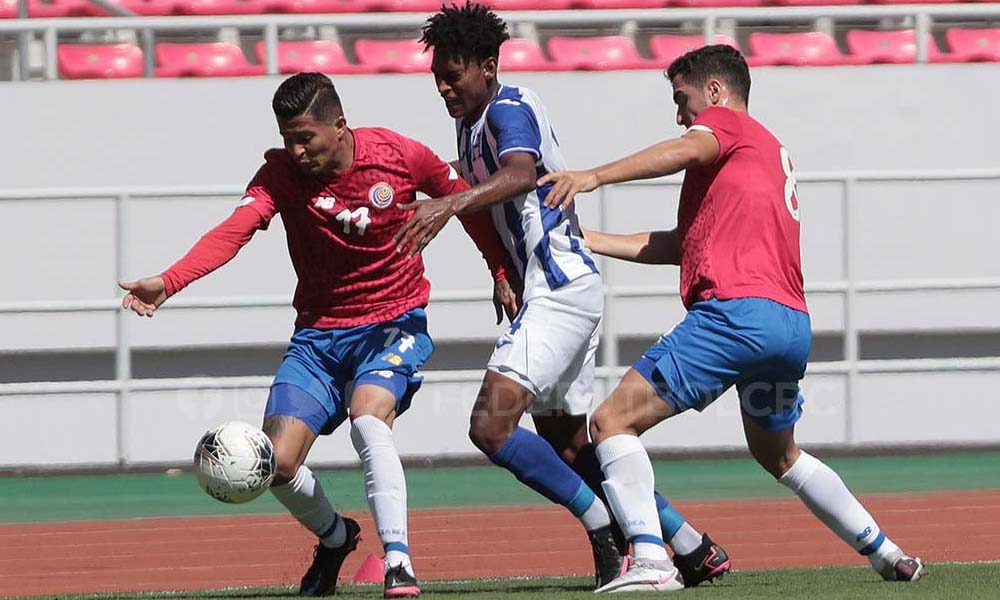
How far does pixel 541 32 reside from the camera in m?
13.1

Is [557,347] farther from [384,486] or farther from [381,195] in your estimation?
[381,195]

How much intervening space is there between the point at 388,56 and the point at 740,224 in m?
7.68

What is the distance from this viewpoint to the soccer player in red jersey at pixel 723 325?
5613 mm

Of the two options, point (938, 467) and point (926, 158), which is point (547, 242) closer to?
point (938, 467)

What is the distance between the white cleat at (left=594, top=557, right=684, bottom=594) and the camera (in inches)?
219

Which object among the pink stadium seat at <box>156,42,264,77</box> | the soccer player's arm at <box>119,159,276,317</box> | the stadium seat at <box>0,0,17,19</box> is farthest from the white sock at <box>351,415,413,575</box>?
the stadium seat at <box>0,0,17,19</box>

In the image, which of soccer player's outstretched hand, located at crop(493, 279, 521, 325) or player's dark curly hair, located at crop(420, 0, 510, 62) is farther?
soccer player's outstretched hand, located at crop(493, 279, 521, 325)

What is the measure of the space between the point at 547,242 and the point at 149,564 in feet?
9.31

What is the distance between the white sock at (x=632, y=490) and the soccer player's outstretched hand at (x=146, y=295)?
1.54 meters

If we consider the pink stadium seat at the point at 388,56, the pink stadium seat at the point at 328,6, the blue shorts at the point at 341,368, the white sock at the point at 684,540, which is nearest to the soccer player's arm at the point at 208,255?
the blue shorts at the point at 341,368

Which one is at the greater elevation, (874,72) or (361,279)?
(874,72)

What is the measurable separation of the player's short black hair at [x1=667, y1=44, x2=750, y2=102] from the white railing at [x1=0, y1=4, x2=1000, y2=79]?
249 inches

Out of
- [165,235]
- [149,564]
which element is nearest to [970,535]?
[149,564]

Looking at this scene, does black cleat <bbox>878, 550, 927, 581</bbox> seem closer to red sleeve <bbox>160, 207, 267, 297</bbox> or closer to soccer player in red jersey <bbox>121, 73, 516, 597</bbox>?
soccer player in red jersey <bbox>121, 73, 516, 597</bbox>
